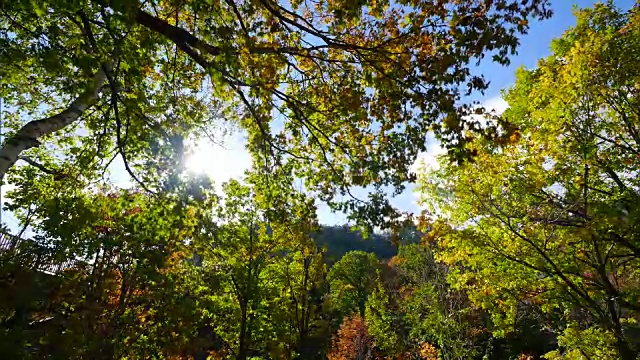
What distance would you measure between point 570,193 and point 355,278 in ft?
119

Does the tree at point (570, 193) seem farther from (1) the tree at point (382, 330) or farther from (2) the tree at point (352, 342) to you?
(2) the tree at point (352, 342)

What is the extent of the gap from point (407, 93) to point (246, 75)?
2.48 meters

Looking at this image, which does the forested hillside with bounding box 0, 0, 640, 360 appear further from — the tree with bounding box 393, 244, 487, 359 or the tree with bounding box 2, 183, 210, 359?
the tree with bounding box 393, 244, 487, 359

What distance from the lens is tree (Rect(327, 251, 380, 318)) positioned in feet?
123

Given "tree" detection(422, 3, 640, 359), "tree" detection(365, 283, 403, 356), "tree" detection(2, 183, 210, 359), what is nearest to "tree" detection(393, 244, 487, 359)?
"tree" detection(365, 283, 403, 356)

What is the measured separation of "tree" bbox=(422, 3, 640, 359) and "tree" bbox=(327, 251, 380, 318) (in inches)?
1072

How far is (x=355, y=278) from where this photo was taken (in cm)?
4322

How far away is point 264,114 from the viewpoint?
640 cm

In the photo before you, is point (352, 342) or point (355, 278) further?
point (355, 278)

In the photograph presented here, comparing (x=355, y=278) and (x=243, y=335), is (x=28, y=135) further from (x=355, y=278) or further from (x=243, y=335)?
(x=355, y=278)

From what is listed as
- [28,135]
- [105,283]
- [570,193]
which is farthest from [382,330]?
[28,135]

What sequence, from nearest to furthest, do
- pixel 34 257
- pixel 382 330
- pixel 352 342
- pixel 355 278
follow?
pixel 34 257 → pixel 382 330 → pixel 352 342 → pixel 355 278

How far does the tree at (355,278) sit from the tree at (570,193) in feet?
89.3

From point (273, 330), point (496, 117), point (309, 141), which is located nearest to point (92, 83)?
point (309, 141)
